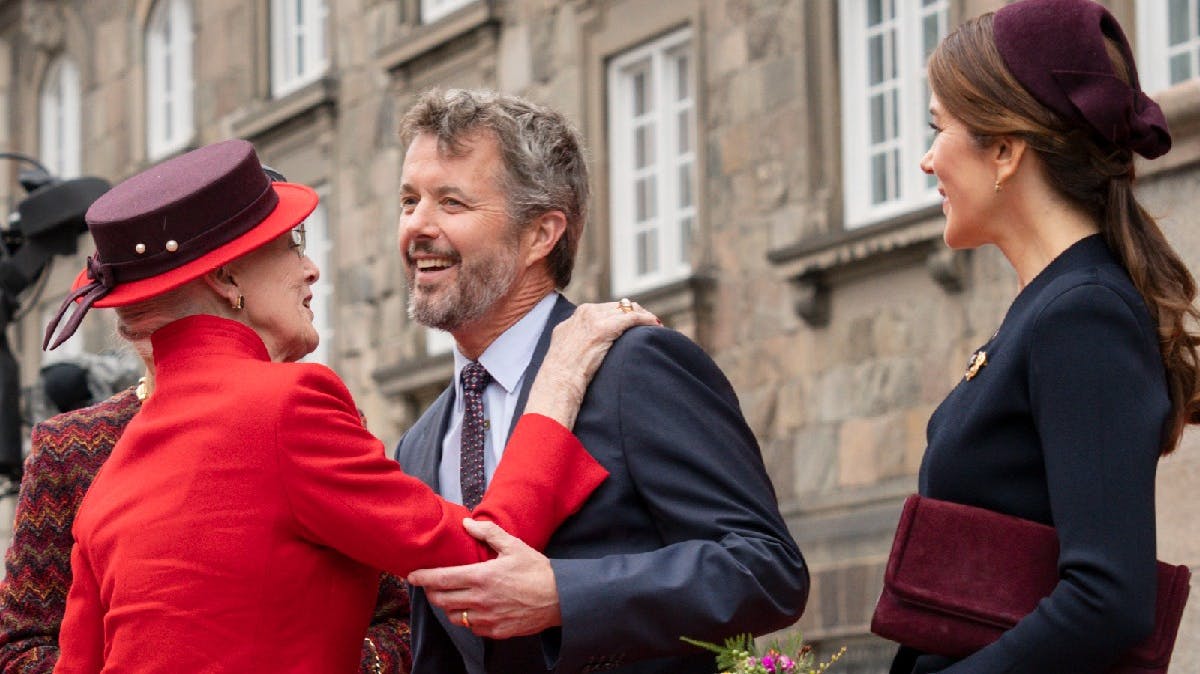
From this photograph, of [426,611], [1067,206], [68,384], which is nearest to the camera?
[1067,206]

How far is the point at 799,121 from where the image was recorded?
13234 mm

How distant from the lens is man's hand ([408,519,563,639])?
4051 millimetres

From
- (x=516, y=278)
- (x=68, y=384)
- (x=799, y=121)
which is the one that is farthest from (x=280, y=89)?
(x=516, y=278)

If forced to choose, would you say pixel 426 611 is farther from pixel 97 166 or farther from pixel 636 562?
pixel 97 166

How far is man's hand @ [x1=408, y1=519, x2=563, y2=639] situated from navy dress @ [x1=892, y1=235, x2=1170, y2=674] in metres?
0.65

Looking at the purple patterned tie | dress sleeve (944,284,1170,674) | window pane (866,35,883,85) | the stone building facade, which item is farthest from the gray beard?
window pane (866,35,883,85)

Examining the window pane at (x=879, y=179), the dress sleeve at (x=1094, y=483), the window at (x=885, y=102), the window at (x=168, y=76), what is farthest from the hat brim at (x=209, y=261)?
the window at (x=168, y=76)

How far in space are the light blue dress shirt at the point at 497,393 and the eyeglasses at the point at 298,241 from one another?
500 millimetres

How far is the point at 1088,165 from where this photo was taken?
382 cm

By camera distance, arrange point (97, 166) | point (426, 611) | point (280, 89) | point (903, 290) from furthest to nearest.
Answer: point (97, 166) < point (280, 89) < point (903, 290) < point (426, 611)

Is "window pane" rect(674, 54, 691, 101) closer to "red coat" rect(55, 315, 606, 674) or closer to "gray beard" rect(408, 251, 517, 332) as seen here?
"gray beard" rect(408, 251, 517, 332)

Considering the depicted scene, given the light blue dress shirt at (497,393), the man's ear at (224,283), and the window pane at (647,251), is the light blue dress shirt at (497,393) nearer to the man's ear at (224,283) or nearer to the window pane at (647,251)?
the man's ear at (224,283)

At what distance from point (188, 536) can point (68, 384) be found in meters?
3.68

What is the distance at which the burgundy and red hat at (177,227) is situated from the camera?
A: 4.18 m
